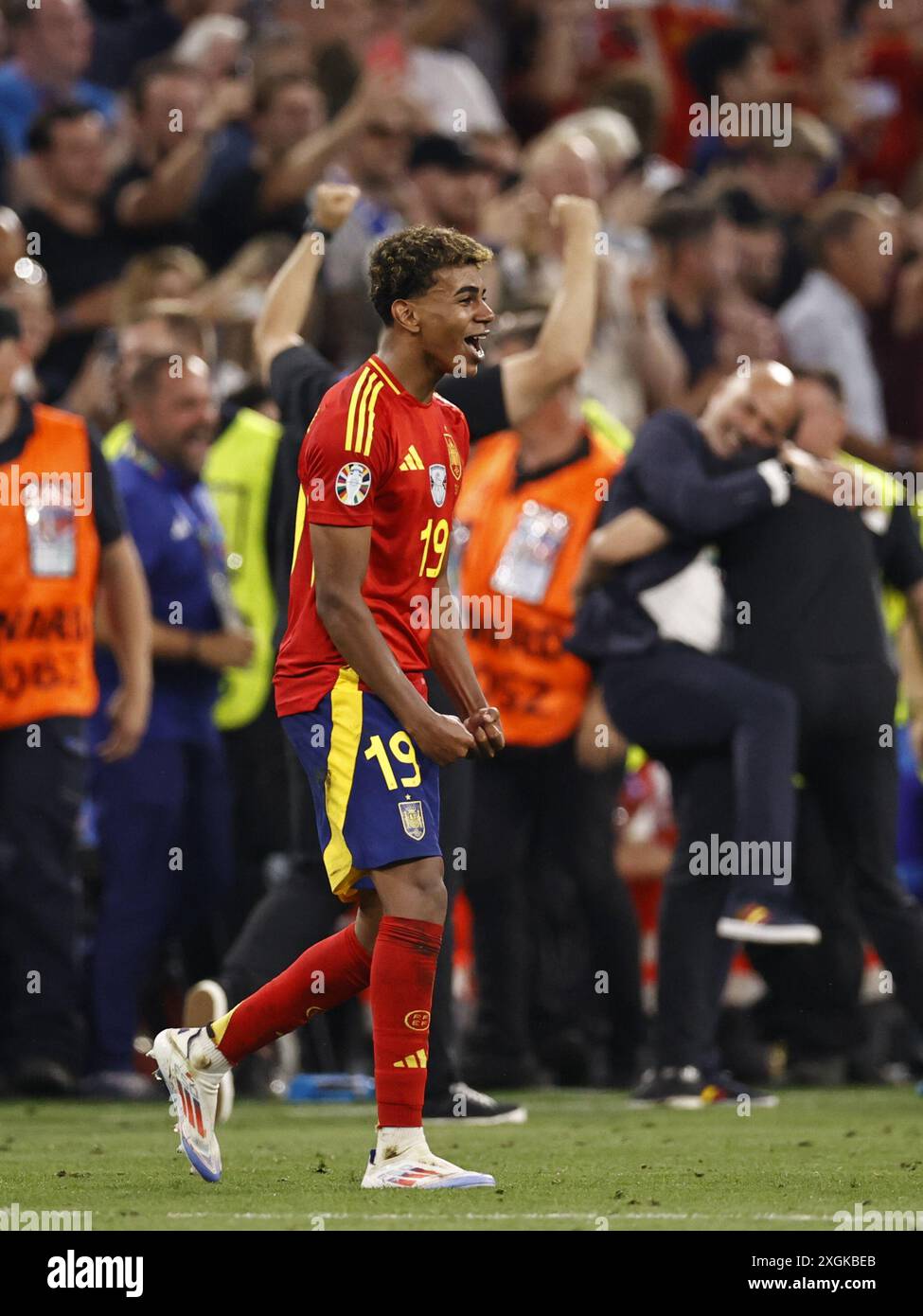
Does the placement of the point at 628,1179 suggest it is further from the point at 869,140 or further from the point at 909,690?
the point at 869,140

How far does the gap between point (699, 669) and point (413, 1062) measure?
10.0 feet

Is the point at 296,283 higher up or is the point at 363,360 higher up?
the point at 363,360

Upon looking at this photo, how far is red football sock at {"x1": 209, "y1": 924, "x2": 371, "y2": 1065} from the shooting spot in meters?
6.07

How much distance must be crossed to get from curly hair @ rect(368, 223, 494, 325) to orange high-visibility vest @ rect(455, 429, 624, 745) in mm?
3317

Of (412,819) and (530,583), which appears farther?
(530,583)

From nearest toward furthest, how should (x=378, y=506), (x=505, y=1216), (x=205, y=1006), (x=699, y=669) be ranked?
1. (x=505, y=1216)
2. (x=378, y=506)
3. (x=205, y=1006)
4. (x=699, y=669)

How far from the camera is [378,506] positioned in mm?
5926

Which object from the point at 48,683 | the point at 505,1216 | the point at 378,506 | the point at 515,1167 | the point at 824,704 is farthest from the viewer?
the point at 48,683

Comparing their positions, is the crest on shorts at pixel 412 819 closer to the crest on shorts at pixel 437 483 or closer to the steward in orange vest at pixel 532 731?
the crest on shorts at pixel 437 483

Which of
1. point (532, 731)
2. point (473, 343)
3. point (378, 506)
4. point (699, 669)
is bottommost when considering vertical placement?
point (532, 731)

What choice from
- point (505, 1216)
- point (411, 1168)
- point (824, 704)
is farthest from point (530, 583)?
point (505, 1216)

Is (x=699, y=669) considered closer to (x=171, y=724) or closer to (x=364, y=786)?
(x=171, y=724)

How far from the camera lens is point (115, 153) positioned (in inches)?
497
